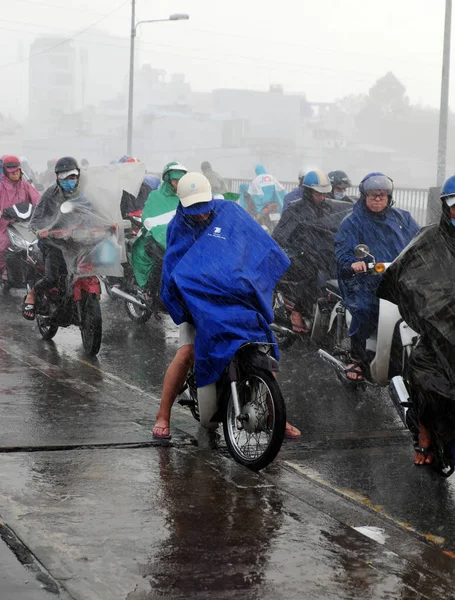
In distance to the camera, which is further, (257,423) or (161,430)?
(161,430)

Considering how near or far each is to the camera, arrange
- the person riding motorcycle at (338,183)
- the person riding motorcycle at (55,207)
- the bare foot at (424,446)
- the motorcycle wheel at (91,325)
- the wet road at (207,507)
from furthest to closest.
→ the person riding motorcycle at (338,183), the person riding motorcycle at (55,207), the motorcycle wheel at (91,325), the bare foot at (424,446), the wet road at (207,507)

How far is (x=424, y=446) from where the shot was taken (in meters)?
5.82

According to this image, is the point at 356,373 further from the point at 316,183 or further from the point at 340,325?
the point at 316,183

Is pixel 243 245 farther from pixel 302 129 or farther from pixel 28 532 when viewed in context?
pixel 302 129

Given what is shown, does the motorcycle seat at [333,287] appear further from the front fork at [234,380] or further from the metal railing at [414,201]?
the metal railing at [414,201]

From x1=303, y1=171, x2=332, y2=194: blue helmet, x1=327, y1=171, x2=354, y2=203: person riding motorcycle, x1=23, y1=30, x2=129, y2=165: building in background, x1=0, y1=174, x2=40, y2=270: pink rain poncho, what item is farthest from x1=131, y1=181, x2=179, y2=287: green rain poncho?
x1=23, y1=30, x2=129, y2=165: building in background

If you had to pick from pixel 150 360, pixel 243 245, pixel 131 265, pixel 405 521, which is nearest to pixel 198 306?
pixel 243 245

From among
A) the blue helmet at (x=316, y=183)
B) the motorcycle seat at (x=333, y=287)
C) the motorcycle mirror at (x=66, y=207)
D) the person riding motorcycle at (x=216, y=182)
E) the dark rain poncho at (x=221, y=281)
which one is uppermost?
the blue helmet at (x=316, y=183)

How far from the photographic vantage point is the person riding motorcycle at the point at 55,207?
405 inches

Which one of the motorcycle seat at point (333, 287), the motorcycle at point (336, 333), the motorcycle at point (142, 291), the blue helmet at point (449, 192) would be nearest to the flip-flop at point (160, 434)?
the motorcycle at point (336, 333)

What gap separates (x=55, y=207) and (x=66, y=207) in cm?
27

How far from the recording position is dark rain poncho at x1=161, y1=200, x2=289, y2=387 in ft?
20.6

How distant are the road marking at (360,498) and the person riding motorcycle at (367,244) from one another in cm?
187

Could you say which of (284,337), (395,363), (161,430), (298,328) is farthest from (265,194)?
(161,430)
